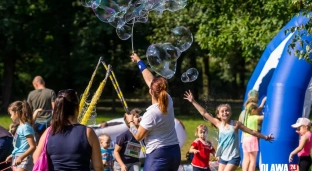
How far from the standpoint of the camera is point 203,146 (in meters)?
11.5

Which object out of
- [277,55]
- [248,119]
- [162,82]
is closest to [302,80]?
[248,119]

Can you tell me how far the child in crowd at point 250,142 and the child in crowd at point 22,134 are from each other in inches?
168

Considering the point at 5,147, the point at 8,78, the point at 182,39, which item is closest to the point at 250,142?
the point at 182,39

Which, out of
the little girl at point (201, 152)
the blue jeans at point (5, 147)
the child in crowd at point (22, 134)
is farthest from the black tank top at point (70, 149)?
the little girl at point (201, 152)

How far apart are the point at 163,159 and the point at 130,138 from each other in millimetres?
2808

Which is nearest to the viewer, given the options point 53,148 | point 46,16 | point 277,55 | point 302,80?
point 53,148

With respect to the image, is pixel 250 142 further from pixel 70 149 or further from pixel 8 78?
pixel 8 78

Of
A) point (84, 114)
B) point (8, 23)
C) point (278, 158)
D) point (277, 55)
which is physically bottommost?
point (278, 158)

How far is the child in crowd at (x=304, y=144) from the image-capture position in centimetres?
1188

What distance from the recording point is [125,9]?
36.4 feet

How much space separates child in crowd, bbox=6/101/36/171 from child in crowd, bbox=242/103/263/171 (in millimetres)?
4265

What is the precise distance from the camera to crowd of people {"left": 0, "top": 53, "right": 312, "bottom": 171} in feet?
20.4

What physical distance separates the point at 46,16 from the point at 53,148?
28.4 m

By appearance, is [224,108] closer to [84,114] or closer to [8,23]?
[84,114]
